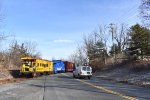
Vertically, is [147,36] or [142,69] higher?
[147,36]

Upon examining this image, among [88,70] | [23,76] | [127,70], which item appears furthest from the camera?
[127,70]

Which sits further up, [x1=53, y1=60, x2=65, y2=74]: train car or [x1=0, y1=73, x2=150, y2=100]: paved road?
[x1=53, y1=60, x2=65, y2=74]: train car

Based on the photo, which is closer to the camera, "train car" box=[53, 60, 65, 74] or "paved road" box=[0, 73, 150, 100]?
"paved road" box=[0, 73, 150, 100]

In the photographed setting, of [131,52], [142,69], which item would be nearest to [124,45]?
[131,52]

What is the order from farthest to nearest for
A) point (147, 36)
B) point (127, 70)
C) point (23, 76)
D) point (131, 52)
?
1. point (131, 52)
2. point (147, 36)
3. point (127, 70)
4. point (23, 76)

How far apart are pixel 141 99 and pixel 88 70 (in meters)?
→ 35.5

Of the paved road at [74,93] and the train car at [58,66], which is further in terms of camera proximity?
the train car at [58,66]

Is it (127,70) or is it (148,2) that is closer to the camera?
(148,2)

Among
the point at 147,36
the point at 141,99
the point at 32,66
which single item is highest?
the point at 147,36

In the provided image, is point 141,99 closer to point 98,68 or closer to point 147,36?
point 147,36

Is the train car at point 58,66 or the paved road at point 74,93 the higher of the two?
the train car at point 58,66

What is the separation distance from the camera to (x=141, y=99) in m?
18.4

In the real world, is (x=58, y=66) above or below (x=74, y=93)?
above

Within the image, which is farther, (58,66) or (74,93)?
(58,66)
